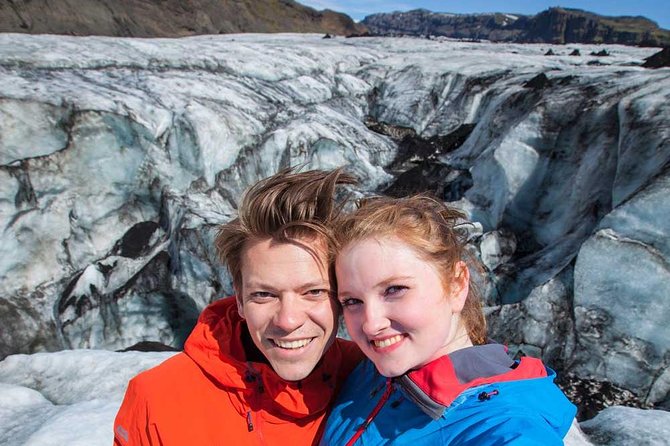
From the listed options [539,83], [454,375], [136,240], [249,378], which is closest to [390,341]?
[454,375]

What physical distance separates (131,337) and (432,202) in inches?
250

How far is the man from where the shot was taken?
4.94 feet

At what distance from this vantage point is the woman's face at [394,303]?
137 centimetres

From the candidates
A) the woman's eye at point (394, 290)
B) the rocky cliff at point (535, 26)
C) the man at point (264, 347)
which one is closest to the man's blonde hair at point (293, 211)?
the man at point (264, 347)

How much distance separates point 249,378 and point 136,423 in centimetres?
40

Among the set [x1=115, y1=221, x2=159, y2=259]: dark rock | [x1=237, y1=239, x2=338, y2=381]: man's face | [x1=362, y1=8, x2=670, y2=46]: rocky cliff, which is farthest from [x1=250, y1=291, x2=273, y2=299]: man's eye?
[x1=362, y1=8, x2=670, y2=46]: rocky cliff

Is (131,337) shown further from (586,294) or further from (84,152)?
(586,294)

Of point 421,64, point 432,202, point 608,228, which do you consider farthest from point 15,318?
point 421,64

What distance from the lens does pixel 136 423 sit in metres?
1.54

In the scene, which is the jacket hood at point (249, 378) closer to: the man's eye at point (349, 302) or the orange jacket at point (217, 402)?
the orange jacket at point (217, 402)

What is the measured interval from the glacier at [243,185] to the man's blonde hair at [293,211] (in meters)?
2.92

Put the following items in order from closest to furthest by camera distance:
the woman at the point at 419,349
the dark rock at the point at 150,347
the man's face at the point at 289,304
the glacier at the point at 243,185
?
the woman at the point at 419,349, the man's face at the point at 289,304, the glacier at the point at 243,185, the dark rock at the point at 150,347

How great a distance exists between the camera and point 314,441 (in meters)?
1.69

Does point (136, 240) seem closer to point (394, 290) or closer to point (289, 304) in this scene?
point (289, 304)
